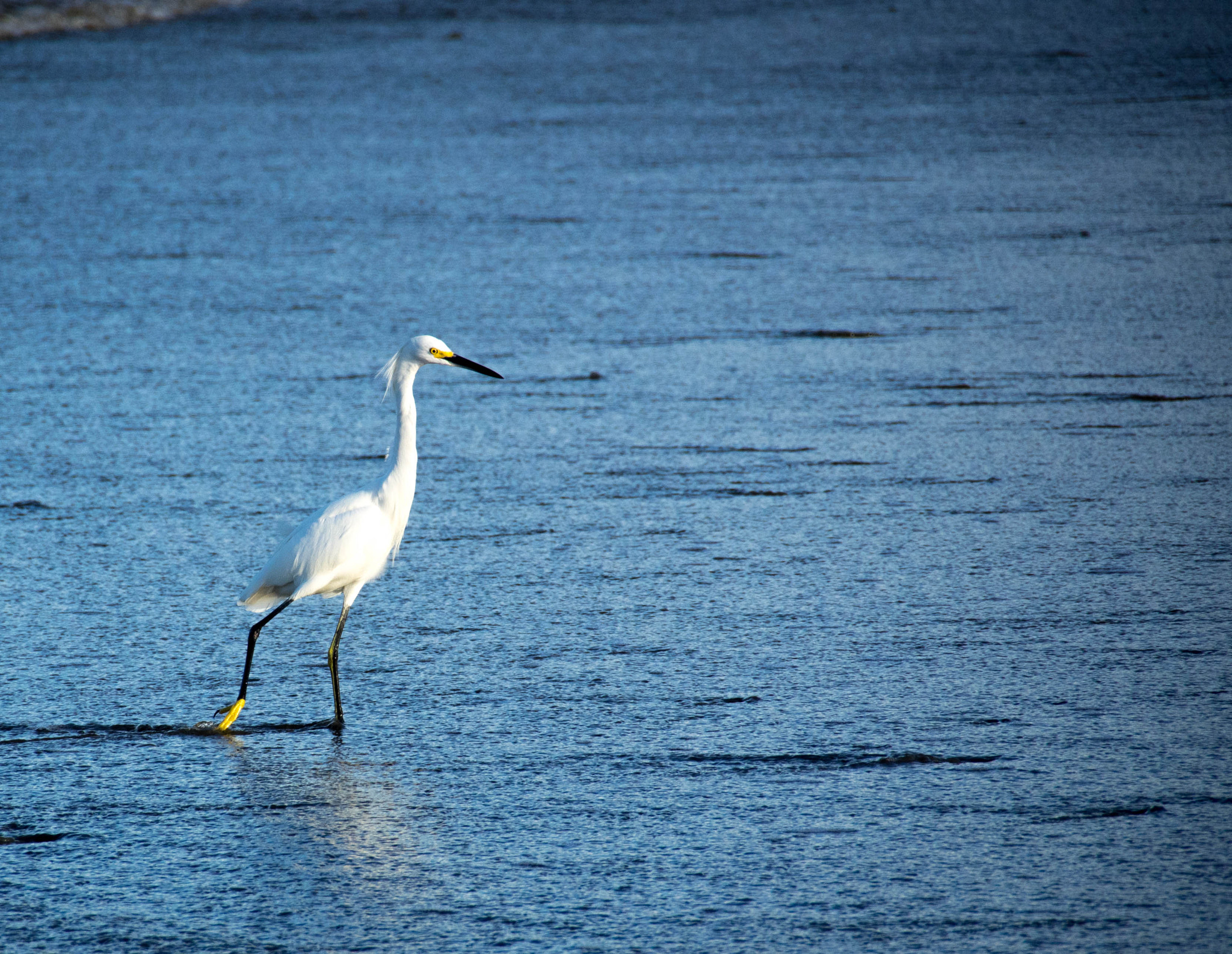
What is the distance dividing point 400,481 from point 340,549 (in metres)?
0.36

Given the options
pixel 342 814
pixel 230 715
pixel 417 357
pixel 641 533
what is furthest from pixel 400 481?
pixel 342 814

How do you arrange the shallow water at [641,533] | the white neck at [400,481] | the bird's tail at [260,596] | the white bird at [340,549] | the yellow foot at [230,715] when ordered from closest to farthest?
the shallow water at [641,533], the yellow foot at [230,715], the white bird at [340,549], the bird's tail at [260,596], the white neck at [400,481]

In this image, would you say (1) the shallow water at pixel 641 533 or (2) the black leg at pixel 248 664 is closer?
(1) the shallow water at pixel 641 533

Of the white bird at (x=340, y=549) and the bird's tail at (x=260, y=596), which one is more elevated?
the white bird at (x=340, y=549)

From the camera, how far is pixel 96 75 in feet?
52.4

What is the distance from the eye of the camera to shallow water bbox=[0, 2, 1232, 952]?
136 inches

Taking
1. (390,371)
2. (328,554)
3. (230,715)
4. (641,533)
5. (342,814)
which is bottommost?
(641,533)

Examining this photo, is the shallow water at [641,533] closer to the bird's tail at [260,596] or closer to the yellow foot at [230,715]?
the yellow foot at [230,715]

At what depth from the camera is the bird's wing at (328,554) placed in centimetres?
459

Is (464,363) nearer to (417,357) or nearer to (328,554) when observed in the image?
(417,357)

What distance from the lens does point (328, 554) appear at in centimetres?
460

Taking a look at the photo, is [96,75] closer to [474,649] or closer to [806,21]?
[806,21]

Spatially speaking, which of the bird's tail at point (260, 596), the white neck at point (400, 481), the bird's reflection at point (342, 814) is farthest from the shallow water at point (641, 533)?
the white neck at point (400, 481)

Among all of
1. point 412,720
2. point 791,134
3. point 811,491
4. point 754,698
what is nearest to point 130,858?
point 412,720
